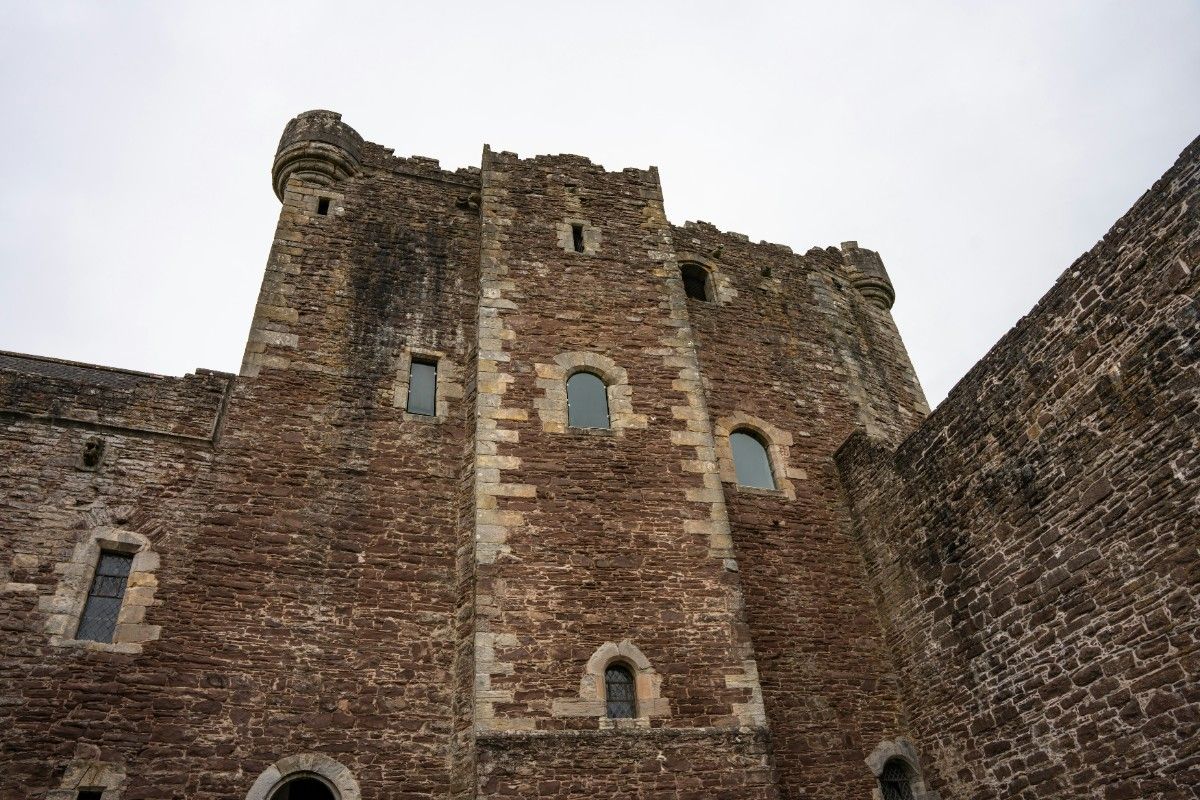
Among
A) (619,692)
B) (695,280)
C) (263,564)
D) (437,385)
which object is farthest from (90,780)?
(695,280)

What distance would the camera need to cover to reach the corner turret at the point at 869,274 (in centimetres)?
1641

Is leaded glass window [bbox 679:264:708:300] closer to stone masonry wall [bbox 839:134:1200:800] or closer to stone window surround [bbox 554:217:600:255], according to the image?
stone window surround [bbox 554:217:600:255]

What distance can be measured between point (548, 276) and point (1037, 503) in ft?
22.1

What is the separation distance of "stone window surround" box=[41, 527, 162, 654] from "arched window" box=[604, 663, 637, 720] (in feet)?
14.8

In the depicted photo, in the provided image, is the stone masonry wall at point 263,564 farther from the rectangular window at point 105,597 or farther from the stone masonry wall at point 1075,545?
the stone masonry wall at point 1075,545

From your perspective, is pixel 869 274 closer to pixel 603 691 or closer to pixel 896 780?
pixel 896 780

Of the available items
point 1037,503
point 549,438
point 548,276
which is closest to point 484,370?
point 549,438

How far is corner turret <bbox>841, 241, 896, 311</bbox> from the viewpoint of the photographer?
1641cm

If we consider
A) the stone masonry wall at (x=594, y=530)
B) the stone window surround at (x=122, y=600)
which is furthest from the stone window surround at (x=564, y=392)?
the stone window surround at (x=122, y=600)

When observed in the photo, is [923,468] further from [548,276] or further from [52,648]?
[52,648]

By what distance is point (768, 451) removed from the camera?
1227cm

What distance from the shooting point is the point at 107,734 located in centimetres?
772

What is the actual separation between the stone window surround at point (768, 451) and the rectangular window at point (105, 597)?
7181 mm

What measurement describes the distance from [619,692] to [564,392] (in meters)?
3.76
